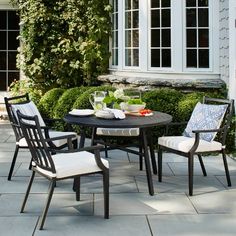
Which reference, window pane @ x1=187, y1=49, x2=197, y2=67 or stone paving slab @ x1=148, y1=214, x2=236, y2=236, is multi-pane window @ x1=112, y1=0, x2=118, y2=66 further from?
stone paving slab @ x1=148, y1=214, x2=236, y2=236

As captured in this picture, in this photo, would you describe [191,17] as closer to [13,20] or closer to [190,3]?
[190,3]

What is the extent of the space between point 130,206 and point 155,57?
4.63 m

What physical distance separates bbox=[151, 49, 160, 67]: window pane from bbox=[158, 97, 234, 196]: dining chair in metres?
2.99

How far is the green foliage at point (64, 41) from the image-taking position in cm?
949

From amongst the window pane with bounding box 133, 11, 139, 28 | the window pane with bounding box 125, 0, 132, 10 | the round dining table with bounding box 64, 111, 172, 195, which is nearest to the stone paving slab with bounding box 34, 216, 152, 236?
the round dining table with bounding box 64, 111, 172, 195

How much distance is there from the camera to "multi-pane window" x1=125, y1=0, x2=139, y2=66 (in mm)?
8734

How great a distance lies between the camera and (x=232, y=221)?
3902mm

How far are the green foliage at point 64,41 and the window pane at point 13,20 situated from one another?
106 centimetres

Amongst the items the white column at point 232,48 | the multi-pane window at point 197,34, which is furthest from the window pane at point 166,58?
the white column at point 232,48

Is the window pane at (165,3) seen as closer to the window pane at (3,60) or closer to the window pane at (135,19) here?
the window pane at (135,19)

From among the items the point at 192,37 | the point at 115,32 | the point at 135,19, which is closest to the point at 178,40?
the point at 192,37

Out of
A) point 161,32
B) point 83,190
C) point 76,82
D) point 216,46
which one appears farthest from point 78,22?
point 83,190

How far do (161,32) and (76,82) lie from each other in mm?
2589

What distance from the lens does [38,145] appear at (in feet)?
12.9
